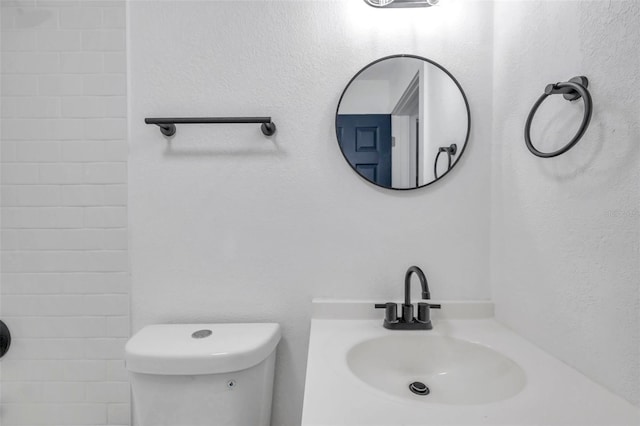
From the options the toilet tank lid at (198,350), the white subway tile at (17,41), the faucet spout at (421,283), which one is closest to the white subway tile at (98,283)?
the toilet tank lid at (198,350)

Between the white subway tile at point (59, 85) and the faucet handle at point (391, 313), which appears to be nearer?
the faucet handle at point (391, 313)

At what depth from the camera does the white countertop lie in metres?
0.59

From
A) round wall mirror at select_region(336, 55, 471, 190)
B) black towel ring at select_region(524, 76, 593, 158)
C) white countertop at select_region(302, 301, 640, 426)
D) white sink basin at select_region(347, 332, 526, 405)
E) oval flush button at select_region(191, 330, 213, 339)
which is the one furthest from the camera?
round wall mirror at select_region(336, 55, 471, 190)

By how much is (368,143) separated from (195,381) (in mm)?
883

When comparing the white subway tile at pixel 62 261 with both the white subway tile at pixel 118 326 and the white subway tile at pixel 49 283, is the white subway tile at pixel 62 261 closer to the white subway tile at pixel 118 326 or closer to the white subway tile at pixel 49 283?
the white subway tile at pixel 49 283

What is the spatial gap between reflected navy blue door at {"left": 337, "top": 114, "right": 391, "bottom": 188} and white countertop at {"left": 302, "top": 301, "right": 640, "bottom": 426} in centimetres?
55

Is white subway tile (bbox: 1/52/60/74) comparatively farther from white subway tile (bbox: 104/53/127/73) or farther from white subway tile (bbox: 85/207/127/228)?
white subway tile (bbox: 85/207/127/228)

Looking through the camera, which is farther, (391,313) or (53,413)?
(53,413)

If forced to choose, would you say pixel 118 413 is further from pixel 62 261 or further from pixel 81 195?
pixel 81 195

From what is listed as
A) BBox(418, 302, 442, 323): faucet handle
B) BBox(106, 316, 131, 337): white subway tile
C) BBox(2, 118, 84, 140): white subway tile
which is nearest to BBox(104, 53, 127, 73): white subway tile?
BBox(2, 118, 84, 140): white subway tile

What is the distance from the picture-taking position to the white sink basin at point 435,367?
0.88 m

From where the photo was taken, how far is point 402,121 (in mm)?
1134

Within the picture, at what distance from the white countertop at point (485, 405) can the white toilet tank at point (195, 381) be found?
0.23 metres

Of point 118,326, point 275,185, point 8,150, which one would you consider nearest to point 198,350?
point 118,326
